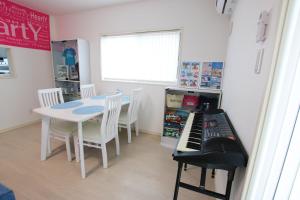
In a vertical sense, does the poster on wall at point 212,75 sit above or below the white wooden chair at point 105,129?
Result: above

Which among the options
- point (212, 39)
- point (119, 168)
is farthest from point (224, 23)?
point (119, 168)

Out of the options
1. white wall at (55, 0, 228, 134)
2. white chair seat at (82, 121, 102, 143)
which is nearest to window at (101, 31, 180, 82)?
white wall at (55, 0, 228, 134)

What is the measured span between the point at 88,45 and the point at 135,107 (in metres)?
1.82

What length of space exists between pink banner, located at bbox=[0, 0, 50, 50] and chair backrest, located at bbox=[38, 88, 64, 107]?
5.09ft

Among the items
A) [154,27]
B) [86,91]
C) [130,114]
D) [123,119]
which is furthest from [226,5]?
[86,91]

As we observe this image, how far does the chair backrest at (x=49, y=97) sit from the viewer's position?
2164 mm

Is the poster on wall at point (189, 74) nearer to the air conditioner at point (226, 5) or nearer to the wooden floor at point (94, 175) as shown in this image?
the air conditioner at point (226, 5)

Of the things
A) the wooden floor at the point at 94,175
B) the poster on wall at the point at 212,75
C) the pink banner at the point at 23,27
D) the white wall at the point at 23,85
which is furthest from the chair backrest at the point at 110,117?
the pink banner at the point at 23,27

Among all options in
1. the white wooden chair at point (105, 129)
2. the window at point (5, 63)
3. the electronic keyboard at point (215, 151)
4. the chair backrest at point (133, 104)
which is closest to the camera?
the electronic keyboard at point (215, 151)

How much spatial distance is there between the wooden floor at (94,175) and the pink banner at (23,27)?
6.33ft

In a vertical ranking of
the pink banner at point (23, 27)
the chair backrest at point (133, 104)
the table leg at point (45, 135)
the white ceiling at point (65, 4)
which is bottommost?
the table leg at point (45, 135)

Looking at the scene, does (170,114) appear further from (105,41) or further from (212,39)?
(105,41)

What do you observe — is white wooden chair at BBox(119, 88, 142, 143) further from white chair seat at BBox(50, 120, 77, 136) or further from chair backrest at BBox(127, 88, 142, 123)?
white chair seat at BBox(50, 120, 77, 136)

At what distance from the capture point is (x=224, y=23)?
2.31m
